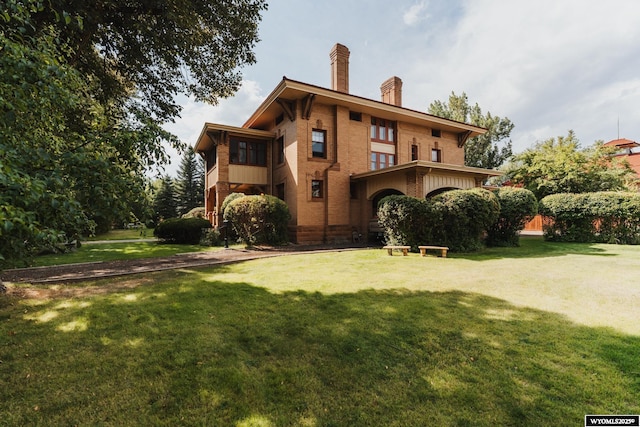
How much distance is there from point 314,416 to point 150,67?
1296cm

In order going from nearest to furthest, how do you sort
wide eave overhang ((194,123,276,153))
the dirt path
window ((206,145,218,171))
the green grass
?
the dirt path
the green grass
wide eave overhang ((194,123,276,153))
window ((206,145,218,171))

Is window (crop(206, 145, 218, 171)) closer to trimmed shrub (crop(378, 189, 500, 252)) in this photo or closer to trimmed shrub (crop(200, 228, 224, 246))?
trimmed shrub (crop(200, 228, 224, 246))

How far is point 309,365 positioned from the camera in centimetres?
315

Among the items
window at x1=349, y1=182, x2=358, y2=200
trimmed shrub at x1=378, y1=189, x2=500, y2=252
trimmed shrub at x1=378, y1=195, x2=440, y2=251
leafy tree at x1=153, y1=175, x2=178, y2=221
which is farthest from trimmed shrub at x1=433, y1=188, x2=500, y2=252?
leafy tree at x1=153, y1=175, x2=178, y2=221

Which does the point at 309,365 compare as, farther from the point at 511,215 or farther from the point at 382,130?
the point at 382,130

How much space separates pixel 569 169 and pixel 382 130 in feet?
44.3

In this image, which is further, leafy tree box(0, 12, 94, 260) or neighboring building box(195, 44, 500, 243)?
neighboring building box(195, 44, 500, 243)

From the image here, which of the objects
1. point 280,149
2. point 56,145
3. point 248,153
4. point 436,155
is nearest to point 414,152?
point 436,155

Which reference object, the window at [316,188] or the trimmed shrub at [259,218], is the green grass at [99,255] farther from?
the window at [316,188]

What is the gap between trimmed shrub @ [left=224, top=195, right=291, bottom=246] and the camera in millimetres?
13273

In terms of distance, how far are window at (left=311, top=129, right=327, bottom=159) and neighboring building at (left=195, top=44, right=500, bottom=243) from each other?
0.06 meters

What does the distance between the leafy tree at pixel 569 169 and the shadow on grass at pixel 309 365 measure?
21441 millimetres

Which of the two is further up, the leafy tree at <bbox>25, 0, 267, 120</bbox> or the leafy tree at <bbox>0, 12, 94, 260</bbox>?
the leafy tree at <bbox>25, 0, 267, 120</bbox>

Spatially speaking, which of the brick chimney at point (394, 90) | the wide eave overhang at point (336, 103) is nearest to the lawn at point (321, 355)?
the wide eave overhang at point (336, 103)
